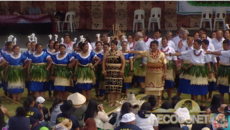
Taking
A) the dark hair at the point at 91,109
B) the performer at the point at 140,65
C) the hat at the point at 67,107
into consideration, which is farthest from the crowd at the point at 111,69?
the hat at the point at 67,107

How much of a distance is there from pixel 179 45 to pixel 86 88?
2526 millimetres

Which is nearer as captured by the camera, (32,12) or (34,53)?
(34,53)

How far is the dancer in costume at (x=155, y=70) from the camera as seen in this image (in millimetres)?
10055

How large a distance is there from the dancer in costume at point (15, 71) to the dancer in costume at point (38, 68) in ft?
0.53

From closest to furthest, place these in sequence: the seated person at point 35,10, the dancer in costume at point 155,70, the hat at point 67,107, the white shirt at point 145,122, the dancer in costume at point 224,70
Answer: the white shirt at point 145,122 < the hat at point 67,107 < the dancer in costume at point 155,70 < the dancer in costume at point 224,70 < the seated person at point 35,10

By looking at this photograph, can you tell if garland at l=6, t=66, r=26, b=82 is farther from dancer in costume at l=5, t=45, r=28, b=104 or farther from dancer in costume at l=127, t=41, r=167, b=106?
dancer in costume at l=127, t=41, r=167, b=106

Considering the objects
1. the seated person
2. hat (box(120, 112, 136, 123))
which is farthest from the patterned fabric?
the seated person

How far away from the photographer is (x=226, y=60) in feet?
33.7

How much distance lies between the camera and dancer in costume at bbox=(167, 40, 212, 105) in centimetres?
1015

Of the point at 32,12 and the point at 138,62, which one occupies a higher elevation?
the point at 32,12

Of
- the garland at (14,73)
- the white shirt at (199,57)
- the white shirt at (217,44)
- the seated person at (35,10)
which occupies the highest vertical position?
the seated person at (35,10)

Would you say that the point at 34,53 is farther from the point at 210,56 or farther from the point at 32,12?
the point at 32,12

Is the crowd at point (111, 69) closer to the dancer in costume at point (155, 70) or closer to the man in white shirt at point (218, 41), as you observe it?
the dancer in costume at point (155, 70)

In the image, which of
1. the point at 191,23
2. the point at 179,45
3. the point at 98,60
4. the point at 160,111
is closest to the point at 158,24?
the point at 191,23
